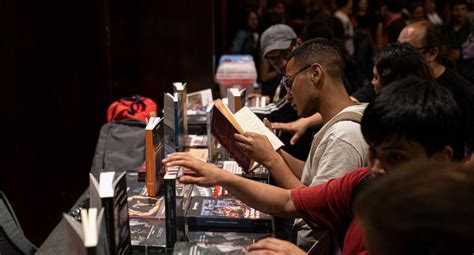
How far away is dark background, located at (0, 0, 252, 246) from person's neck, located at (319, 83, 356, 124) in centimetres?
211

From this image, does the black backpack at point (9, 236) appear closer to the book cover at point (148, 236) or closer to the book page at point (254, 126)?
the book cover at point (148, 236)

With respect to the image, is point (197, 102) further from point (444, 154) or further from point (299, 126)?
point (444, 154)

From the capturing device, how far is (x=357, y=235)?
1.51 metres

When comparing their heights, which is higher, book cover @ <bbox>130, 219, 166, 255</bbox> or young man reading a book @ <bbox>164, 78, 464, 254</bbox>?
young man reading a book @ <bbox>164, 78, 464, 254</bbox>

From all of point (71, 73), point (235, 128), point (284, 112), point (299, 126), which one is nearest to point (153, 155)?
point (235, 128)

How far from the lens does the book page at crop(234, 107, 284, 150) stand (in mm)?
2393

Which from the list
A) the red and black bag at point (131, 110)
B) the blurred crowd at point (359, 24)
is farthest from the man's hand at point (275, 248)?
the blurred crowd at point (359, 24)

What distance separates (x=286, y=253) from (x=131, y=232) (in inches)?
21.7

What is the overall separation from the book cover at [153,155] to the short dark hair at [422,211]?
1.26 m

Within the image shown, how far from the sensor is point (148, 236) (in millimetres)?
1859

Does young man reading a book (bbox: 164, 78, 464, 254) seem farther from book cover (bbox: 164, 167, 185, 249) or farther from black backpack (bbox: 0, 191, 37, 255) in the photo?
black backpack (bbox: 0, 191, 37, 255)

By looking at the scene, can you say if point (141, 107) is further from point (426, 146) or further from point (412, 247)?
point (412, 247)

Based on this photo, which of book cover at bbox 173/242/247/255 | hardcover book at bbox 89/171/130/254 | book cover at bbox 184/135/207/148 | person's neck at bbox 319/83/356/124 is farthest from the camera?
book cover at bbox 184/135/207/148

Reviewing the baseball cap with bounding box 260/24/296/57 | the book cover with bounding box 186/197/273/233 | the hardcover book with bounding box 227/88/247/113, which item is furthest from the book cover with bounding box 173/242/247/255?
the baseball cap with bounding box 260/24/296/57
